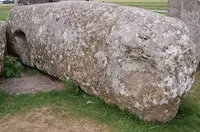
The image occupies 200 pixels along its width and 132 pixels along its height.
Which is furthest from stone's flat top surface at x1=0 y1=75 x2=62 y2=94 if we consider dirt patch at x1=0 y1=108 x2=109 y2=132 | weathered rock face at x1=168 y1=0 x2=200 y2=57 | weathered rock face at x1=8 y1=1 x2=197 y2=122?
weathered rock face at x1=168 y1=0 x2=200 y2=57

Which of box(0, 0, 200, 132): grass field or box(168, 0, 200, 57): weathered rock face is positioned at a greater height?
box(168, 0, 200, 57): weathered rock face

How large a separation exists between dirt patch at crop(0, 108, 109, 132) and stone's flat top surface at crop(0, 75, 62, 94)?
1159mm

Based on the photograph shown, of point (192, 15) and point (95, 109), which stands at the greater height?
point (192, 15)

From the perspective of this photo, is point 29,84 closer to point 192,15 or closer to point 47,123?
point 47,123

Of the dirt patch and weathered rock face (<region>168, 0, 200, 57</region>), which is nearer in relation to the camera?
the dirt patch

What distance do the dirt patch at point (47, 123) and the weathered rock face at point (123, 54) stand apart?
76 centimetres

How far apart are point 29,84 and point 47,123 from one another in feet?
6.46

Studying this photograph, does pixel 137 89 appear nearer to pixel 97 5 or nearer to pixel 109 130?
pixel 109 130

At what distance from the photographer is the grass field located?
6109mm

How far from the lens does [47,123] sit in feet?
20.4

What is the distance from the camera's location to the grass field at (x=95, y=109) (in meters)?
6.11

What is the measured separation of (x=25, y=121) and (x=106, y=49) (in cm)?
201

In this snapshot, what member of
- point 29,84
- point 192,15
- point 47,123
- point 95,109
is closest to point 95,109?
point 95,109

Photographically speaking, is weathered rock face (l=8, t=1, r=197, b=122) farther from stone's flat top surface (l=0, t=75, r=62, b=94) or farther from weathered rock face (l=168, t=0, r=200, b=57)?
weathered rock face (l=168, t=0, r=200, b=57)
